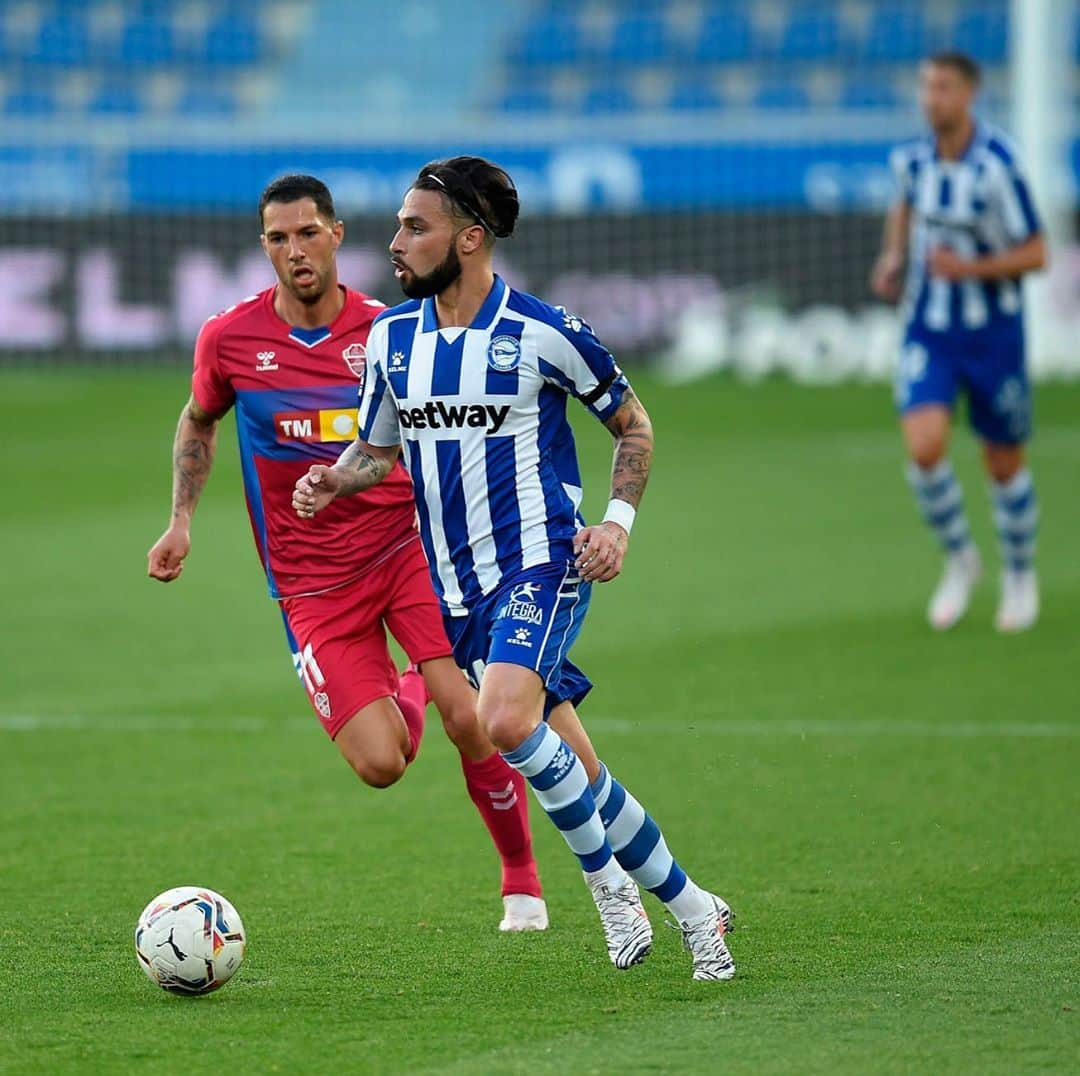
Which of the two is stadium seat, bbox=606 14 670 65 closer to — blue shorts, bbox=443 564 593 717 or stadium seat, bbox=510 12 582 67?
stadium seat, bbox=510 12 582 67

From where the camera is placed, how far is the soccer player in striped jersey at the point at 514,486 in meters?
5.11

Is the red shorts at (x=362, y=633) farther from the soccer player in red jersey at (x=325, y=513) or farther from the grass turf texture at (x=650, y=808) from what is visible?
the grass turf texture at (x=650, y=808)

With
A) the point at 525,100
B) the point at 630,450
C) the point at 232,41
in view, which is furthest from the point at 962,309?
the point at 232,41

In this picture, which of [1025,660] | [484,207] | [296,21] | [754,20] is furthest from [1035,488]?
[296,21]

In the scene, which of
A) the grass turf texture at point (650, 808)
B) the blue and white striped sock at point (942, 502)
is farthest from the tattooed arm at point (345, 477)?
the blue and white striped sock at point (942, 502)

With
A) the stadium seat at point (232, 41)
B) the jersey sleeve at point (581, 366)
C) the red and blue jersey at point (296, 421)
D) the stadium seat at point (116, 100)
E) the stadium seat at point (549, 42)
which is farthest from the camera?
the stadium seat at point (232, 41)

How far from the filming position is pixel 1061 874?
6.13 metres

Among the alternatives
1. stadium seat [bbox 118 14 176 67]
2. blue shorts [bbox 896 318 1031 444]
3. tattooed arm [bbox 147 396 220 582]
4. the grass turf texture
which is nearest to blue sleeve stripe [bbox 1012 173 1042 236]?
blue shorts [bbox 896 318 1031 444]

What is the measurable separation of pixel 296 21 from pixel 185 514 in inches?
1039

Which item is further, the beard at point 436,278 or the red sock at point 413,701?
the red sock at point 413,701

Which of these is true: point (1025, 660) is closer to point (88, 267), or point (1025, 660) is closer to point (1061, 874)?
point (1061, 874)

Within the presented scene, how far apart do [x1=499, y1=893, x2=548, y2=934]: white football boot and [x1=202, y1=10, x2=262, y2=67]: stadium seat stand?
26.2m

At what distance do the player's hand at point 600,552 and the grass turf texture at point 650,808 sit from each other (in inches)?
38.8

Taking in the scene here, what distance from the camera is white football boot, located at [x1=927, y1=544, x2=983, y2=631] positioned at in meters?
10.8
